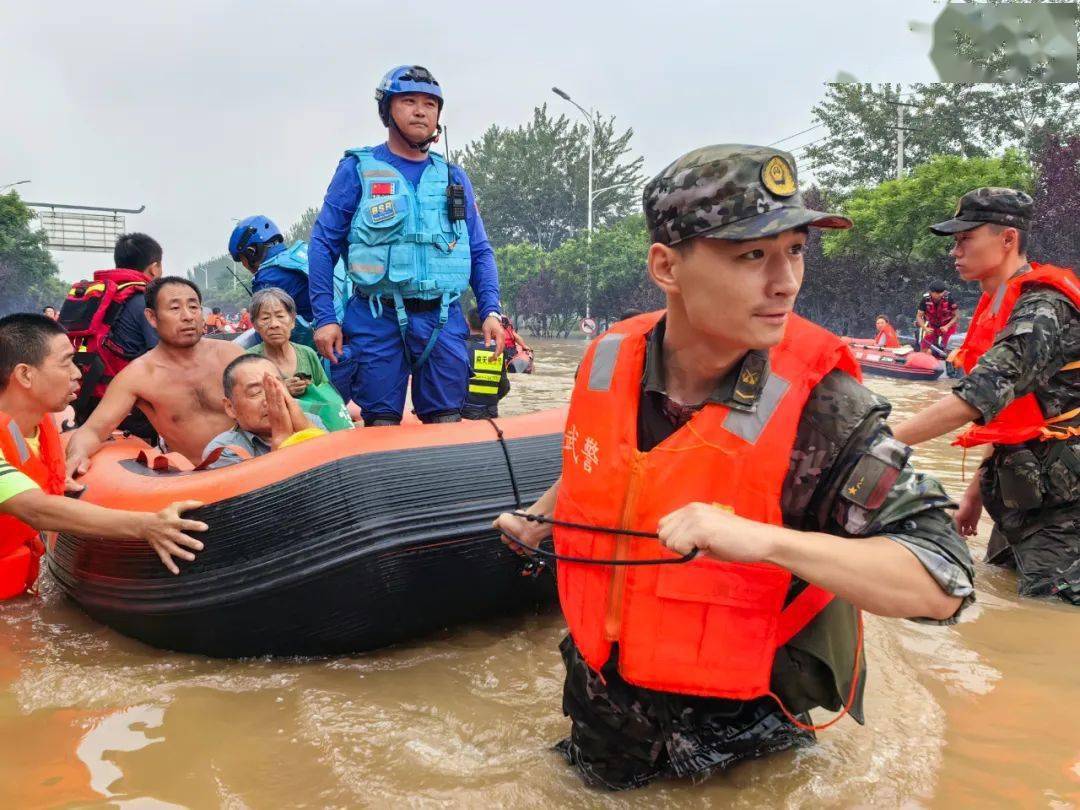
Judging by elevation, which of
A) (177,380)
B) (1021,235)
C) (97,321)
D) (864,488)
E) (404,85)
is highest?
(404,85)

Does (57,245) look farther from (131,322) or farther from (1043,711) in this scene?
(1043,711)

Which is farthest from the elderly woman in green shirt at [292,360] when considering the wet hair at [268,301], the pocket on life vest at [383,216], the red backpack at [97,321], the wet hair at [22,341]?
the red backpack at [97,321]

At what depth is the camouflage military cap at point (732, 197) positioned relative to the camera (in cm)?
161

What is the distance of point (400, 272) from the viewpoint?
12.7ft

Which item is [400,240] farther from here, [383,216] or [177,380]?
[177,380]

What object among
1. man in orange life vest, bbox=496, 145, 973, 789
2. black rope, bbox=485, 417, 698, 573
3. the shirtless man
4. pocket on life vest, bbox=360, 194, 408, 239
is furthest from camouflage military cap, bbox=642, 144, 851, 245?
the shirtless man

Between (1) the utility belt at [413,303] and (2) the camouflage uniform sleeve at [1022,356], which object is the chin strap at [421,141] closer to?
(1) the utility belt at [413,303]

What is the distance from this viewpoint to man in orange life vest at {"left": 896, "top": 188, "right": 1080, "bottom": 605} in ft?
10.8

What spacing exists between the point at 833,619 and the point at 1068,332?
2.15 metres

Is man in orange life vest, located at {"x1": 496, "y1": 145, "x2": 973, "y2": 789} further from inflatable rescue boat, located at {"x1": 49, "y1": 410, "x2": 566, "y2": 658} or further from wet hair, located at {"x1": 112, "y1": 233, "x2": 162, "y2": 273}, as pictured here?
wet hair, located at {"x1": 112, "y1": 233, "x2": 162, "y2": 273}

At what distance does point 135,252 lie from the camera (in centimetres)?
545

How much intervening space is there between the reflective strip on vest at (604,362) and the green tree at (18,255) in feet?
141

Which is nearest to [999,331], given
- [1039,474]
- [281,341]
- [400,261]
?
[1039,474]

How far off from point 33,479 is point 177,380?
85 centimetres
